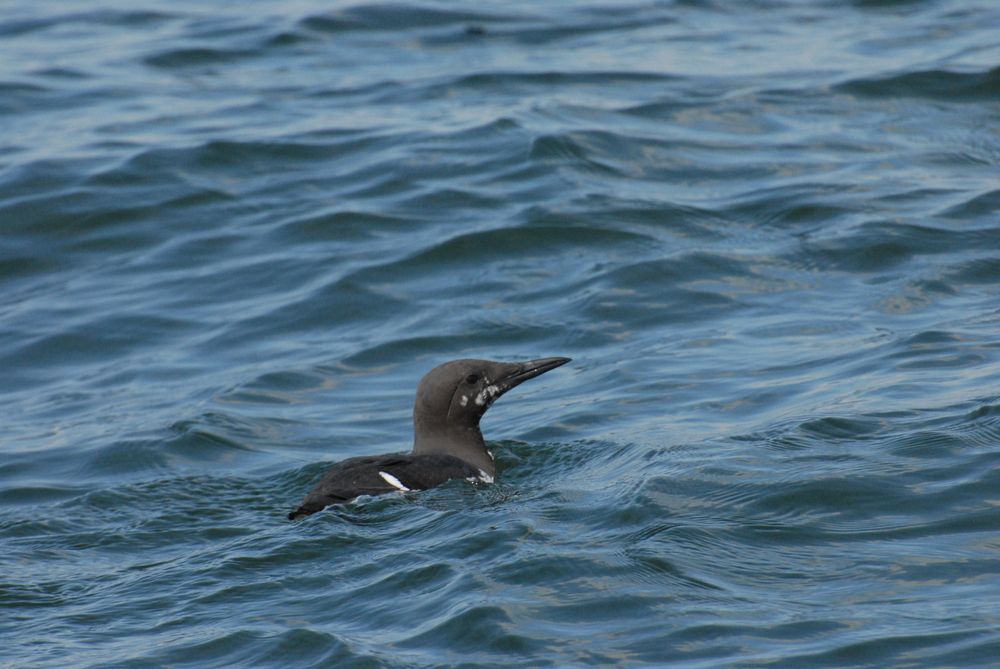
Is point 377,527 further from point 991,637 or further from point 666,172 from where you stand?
point 666,172

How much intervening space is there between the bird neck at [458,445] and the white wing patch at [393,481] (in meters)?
0.70

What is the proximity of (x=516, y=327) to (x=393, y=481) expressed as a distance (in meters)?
2.90

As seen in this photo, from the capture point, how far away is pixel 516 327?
9.77 metres

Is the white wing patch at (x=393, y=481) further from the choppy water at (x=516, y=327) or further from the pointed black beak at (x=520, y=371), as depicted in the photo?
the pointed black beak at (x=520, y=371)

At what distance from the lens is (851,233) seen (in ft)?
34.8

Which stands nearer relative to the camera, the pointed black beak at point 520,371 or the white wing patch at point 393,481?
the white wing patch at point 393,481

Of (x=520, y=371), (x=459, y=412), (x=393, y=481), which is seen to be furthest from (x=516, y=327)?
(x=393, y=481)

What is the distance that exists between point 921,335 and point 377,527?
12.0 ft

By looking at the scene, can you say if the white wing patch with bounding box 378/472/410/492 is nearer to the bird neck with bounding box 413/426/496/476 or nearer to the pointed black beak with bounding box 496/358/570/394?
the bird neck with bounding box 413/426/496/476

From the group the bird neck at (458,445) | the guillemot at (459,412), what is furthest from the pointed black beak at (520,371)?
the bird neck at (458,445)

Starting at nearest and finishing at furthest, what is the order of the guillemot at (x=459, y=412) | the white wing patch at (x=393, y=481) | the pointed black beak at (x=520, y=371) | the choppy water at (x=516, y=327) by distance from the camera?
the choppy water at (x=516, y=327) → the white wing patch at (x=393, y=481) → the guillemot at (x=459, y=412) → the pointed black beak at (x=520, y=371)

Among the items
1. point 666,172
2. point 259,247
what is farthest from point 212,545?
point 666,172

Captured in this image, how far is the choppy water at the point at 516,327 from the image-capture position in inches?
230

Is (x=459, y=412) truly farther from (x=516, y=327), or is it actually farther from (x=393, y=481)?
(x=516, y=327)
